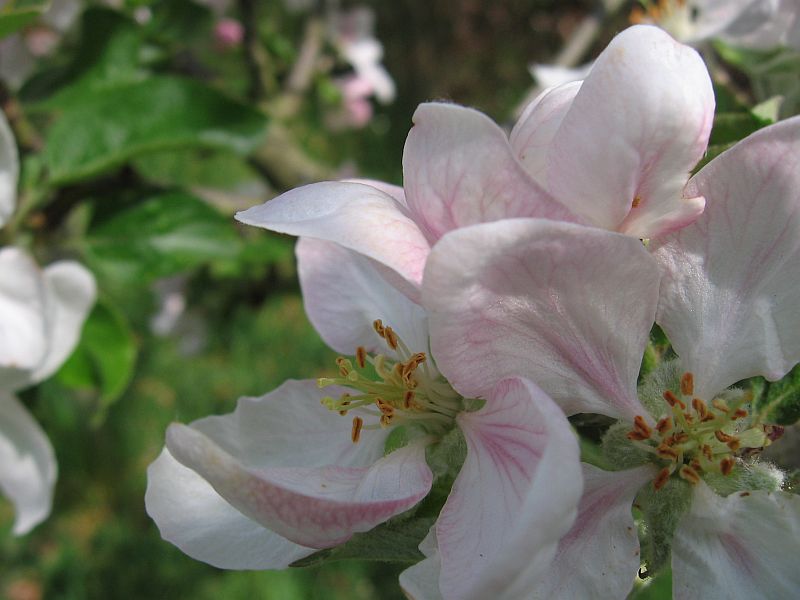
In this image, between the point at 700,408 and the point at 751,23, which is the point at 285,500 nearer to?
the point at 700,408

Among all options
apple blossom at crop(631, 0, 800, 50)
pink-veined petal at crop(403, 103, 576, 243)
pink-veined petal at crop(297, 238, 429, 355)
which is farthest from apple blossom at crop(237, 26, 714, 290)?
apple blossom at crop(631, 0, 800, 50)

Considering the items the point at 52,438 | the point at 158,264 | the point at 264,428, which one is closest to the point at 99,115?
the point at 158,264

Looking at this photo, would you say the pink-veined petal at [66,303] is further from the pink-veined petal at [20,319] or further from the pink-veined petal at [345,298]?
the pink-veined petal at [345,298]

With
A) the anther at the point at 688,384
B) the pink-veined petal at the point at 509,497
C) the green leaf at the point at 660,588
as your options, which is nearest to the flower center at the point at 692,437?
the anther at the point at 688,384

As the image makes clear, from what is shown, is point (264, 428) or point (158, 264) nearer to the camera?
point (264, 428)

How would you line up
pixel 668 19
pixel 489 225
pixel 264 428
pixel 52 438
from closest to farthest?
pixel 489 225 → pixel 264 428 → pixel 668 19 → pixel 52 438

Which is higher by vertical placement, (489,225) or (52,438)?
(489,225)

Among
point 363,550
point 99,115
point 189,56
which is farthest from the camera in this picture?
point 189,56

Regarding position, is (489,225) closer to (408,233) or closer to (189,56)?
(408,233)
